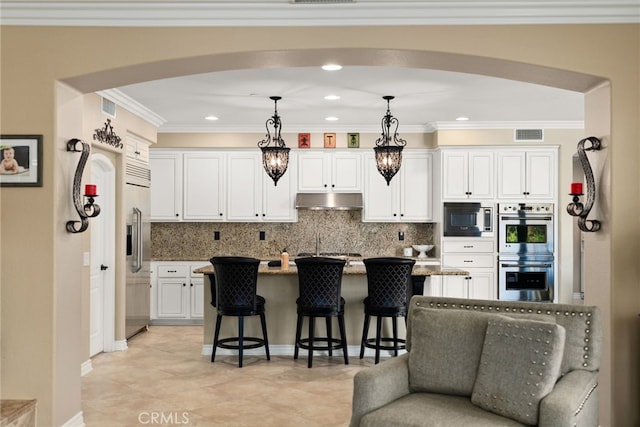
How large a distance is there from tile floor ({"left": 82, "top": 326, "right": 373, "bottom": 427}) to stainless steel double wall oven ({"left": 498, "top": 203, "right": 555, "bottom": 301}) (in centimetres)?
284

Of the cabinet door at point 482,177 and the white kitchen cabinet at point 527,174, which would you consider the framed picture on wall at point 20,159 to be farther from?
the white kitchen cabinet at point 527,174

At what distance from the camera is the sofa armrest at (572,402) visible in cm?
243

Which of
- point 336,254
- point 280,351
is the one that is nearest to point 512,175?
point 336,254

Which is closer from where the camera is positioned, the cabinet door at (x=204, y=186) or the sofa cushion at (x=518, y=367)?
the sofa cushion at (x=518, y=367)

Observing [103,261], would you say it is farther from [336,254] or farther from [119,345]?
[336,254]

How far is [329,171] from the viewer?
8164 millimetres

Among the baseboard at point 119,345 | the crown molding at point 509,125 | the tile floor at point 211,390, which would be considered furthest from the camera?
the crown molding at point 509,125

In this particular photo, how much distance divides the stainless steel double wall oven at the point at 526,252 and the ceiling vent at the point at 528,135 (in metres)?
0.86

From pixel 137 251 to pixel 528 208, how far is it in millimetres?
4986

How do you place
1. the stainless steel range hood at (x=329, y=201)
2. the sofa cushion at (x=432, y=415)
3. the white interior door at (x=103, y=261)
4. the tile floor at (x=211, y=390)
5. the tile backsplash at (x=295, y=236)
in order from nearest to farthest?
the sofa cushion at (x=432, y=415) → the tile floor at (x=211, y=390) → the white interior door at (x=103, y=261) → the stainless steel range hood at (x=329, y=201) → the tile backsplash at (x=295, y=236)

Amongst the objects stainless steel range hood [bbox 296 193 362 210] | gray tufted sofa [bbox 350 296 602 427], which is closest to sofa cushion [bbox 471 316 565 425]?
gray tufted sofa [bbox 350 296 602 427]

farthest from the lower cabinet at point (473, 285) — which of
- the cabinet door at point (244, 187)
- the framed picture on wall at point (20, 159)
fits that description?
the framed picture on wall at point (20, 159)

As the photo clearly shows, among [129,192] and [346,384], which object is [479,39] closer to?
[346,384]

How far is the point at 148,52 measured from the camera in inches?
141
